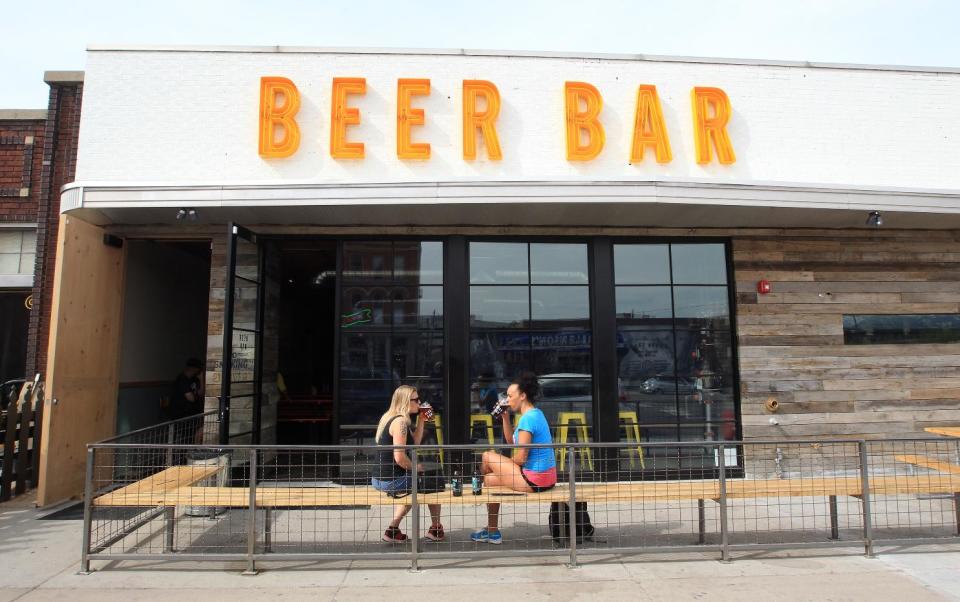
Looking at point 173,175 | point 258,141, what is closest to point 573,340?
point 258,141

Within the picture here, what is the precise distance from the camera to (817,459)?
8055 mm

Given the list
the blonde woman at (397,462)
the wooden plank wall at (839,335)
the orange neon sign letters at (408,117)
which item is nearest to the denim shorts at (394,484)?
the blonde woman at (397,462)

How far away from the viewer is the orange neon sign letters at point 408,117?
757 centimetres

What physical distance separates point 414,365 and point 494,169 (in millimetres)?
2760

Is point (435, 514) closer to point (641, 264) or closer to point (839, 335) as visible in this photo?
A: point (641, 264)

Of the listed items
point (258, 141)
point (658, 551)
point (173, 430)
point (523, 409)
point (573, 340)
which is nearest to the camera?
point (658, 551)

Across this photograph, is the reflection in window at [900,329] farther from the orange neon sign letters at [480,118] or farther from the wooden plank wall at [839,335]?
the orange neon sign letters at [480,118]

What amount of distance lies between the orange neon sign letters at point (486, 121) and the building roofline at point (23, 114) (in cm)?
508

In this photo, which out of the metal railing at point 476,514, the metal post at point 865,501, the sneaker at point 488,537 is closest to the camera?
the metal railing at point 476,514

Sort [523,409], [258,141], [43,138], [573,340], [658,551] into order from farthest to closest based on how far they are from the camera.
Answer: [43,138]
[573,340]
[258,141]
[523,409]
[658,551]

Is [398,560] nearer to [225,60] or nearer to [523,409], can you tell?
[523,409]

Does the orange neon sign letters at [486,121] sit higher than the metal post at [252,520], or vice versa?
the orange neon sign letters at [486,121]

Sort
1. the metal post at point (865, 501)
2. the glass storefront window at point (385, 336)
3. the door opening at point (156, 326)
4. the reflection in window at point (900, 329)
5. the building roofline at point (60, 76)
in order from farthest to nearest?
1. the building roofline at point (60, 76)
2. the door opening at point (156, 326)
3. the reflection in window at point (900, 329)
4. the glass storefront window at point (385, 336)
5. the metal post at point (865, 501)

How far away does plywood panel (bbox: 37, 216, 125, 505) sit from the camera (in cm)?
700
